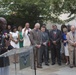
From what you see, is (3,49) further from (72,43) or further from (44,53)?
(44,53)

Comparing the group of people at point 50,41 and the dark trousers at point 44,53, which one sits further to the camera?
the dark trousers at point 44,53

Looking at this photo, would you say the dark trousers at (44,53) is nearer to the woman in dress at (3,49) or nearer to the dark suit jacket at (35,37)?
the dark suit jacket at (35,37)

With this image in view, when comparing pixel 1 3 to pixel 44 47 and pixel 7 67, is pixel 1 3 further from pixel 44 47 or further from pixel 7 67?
pixel 7 67

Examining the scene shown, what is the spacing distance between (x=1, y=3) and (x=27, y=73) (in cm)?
890

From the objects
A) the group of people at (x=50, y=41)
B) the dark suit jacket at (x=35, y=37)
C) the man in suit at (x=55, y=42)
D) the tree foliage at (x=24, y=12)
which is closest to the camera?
the dark suit jacket at (x=35, y=37)

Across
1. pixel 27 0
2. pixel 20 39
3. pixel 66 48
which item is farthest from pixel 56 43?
pixel 27 0

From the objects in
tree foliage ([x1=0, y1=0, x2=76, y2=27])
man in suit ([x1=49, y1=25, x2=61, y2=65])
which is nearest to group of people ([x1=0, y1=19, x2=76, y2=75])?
man in suit ([x1=49, y1=25, x2=61, y2=65])

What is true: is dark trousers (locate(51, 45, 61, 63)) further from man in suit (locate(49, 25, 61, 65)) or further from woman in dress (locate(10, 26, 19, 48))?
woman in dress (locate(10, 26, 19, 48))

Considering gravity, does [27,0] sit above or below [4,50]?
above

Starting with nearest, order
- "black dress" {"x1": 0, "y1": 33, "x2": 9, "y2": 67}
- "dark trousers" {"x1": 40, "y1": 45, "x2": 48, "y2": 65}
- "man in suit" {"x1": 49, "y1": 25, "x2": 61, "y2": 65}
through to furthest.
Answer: "black dress" {"x1": 0, "y1": 33, "x2": 9, "y2": 67} → "dark trousers" {"x1": 40, "y1": 45, "x2": 48, "y2": 65} → "man in suit" {"x1": 49, "y1": 25, "x2": 61, "y2": 65}

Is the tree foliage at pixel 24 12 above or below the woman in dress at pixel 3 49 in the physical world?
above

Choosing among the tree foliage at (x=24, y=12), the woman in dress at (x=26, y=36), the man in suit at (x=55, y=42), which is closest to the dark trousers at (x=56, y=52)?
the man in suit at (x=55, y=42)

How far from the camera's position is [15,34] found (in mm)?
12586

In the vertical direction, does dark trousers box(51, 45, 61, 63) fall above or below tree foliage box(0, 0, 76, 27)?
below
